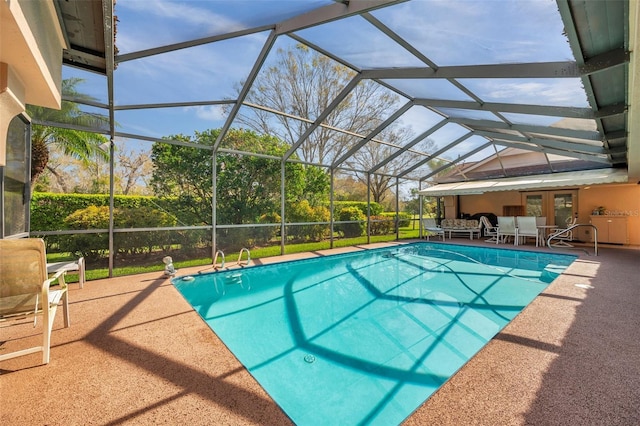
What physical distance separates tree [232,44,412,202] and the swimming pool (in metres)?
4.68

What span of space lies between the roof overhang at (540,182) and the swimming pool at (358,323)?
3587mm

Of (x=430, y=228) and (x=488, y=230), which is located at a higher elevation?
(x=430, y=228)

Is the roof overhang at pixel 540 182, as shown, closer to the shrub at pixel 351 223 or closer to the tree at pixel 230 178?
the shrub at pixel 351 223

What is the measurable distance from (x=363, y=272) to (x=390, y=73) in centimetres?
544

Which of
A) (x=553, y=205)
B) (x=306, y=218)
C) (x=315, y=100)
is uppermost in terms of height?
(x=315, y=100)

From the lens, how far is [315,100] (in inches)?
388

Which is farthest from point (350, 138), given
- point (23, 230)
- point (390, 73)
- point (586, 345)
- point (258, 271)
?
point (23, 230)

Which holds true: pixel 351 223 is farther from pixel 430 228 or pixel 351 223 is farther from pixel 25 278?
pixel 25 278

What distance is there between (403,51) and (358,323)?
17.3 ft

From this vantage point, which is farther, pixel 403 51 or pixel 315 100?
pixel 315 100

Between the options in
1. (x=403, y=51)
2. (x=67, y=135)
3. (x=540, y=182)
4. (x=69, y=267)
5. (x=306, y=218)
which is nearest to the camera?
(x=69, y=267)

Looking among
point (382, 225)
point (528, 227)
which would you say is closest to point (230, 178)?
point (382, 225)

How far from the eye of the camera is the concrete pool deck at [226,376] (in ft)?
7.23

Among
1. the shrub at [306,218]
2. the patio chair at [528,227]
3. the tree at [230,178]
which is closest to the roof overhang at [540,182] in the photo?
the patio chair at [528,227]
